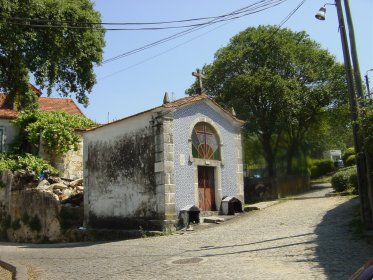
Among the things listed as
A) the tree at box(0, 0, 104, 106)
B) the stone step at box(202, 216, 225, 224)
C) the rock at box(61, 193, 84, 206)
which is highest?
the tree at box(0, 0, 104, 106)

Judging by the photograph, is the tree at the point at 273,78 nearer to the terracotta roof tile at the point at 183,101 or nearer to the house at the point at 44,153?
the terracotta roof tile at the point at 183,101

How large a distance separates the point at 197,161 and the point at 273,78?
11473 millimetres

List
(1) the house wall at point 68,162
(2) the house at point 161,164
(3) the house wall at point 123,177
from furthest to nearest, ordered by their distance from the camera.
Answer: (1) the house wall at point 68,162 < (3) the house wall at point 123,177 < (2) the house at point 161,164

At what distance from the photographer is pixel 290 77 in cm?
2861

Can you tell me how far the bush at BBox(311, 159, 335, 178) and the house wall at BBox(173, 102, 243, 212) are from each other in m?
22.9

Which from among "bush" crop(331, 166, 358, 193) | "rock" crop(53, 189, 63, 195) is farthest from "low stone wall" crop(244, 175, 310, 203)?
"rock" crop(53, 189, 63, 195)

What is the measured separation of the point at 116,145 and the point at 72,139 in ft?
31.3

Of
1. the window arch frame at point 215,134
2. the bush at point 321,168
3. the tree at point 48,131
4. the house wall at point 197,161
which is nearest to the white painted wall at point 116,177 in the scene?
the house wall at point 197,161

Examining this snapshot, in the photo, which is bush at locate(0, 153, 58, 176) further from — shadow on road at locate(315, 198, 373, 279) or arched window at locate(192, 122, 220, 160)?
shadow on road at locate(315, 198, 373, 279)

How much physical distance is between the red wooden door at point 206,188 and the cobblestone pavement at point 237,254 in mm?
2247

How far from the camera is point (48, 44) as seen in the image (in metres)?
16.3

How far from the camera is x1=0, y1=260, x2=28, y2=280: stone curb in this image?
369 inches

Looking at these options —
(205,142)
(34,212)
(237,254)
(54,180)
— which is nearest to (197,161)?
(205,142)

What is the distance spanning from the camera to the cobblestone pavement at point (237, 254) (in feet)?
27.3
